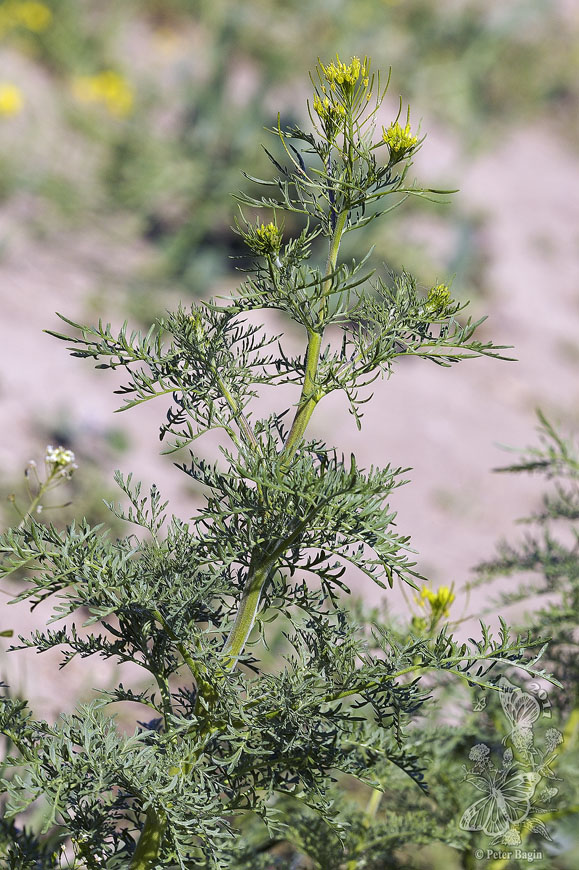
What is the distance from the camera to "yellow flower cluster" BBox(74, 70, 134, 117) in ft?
21.3

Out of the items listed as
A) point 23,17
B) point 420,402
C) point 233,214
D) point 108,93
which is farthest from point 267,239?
point 23,17

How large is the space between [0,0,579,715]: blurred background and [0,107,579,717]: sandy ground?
15mm

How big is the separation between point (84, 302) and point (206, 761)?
4.14 m

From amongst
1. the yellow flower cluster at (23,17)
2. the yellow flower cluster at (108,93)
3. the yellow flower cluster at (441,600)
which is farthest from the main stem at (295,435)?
the yellow flower cluster at (23,17)

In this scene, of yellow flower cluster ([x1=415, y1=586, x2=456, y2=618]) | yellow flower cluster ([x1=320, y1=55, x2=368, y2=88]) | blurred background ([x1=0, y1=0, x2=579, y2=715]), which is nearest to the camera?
yellow flower cluster ([x1=320, y1=55, x2=368, y2=88])

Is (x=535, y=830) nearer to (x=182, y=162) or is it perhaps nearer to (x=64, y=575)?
(x=64, y=575)

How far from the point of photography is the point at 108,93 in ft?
21.1

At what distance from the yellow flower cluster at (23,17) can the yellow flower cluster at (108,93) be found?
0.54 meters

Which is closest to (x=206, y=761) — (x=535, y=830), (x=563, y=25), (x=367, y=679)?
(x=367, y=679)

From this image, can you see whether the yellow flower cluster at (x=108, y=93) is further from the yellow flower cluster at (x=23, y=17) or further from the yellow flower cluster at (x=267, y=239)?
the yellow flower cluster at (x=267, y=239)

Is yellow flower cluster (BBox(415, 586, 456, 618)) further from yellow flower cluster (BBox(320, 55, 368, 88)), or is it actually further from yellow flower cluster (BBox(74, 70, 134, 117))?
yellow flower cluster (BBox(74, 70, 134, 117))

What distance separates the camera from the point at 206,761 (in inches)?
59.4

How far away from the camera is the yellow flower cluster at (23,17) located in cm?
687

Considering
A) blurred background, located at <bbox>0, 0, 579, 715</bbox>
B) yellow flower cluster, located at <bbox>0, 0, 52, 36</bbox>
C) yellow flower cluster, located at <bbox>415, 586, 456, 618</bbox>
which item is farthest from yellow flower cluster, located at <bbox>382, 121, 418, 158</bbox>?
yellow flower cluster, located at <bbox>0, 0, 52, 36</bbox>
